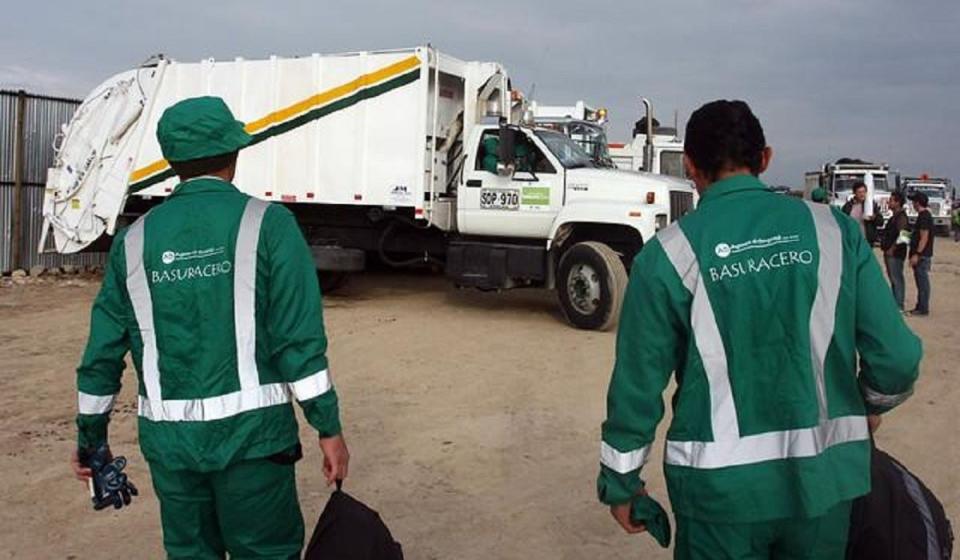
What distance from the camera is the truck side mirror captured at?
35.4 ft

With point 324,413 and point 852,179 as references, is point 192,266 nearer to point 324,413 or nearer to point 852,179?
point 324,413

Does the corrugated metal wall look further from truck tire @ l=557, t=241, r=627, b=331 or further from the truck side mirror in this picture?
truck tire @ l=557, t=241, r=627, b=331

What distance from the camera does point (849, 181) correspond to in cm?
2991

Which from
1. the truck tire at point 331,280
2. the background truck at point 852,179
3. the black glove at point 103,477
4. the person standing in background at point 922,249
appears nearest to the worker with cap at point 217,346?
the black glove at point 103,477

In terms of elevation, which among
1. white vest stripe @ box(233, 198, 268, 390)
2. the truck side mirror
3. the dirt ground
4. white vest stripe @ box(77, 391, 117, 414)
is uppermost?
the truck side mirror

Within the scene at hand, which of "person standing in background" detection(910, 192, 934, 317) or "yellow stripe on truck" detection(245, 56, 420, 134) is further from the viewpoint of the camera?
"person standing in background" detection(910, 192, 934, 317)

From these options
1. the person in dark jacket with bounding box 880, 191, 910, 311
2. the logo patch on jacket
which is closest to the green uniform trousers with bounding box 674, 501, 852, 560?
the logo patch on jacket

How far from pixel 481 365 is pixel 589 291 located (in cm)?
229

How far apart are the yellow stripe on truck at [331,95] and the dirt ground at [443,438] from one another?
300cm

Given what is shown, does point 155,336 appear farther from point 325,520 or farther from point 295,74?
point 295,74

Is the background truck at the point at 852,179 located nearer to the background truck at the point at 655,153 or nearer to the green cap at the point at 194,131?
the background truck at the point at 655,153

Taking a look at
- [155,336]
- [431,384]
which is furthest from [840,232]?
[431,384]

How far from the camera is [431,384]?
7.64 meters

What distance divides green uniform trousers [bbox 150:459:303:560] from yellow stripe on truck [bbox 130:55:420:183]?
30.0 feet
